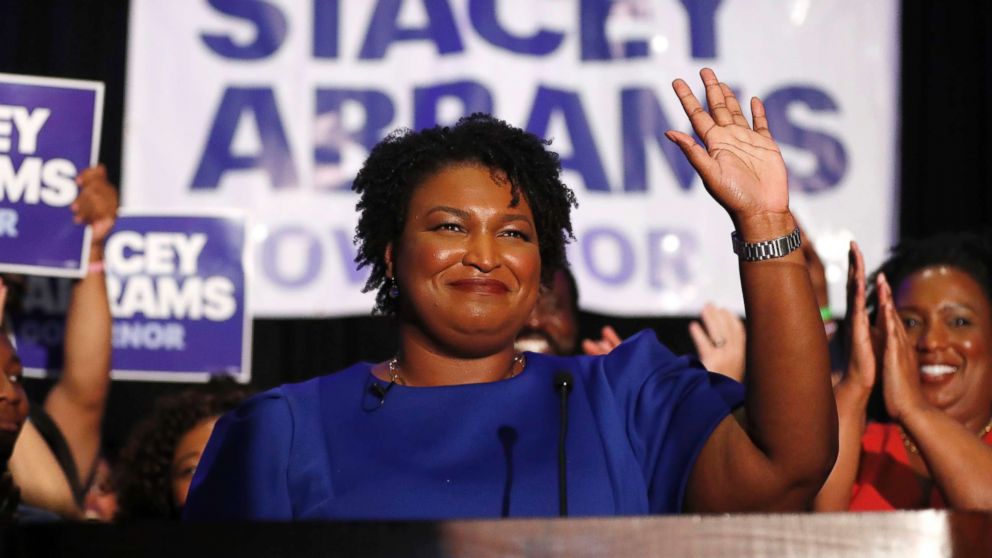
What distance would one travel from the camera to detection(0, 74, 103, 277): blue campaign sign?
351 cm

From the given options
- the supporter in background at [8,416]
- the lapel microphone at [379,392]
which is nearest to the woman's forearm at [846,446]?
the lapel microphone at [379,392]

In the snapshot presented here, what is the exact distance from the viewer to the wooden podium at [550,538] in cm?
99

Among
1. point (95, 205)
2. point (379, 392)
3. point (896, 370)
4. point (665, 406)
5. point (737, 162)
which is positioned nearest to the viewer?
point (737, 162)

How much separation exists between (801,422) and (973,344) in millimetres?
1545

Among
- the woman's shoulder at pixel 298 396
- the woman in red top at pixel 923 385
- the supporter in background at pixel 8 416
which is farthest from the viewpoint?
the woman in red top at pixel 923 385

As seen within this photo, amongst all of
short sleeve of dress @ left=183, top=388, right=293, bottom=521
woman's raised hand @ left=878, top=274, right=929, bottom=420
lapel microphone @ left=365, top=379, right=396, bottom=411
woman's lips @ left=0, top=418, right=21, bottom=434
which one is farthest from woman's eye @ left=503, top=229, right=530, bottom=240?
woman's lips @ left=0, top=418, right=21, bottom=434

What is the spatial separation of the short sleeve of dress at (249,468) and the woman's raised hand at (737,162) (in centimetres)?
72

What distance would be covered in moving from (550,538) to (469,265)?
95 centimetres

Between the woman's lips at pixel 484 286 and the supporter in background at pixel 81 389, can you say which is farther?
the supporter in background at pixel 81 389

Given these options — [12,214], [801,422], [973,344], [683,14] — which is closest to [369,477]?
[801,422]

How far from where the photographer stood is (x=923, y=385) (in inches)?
115

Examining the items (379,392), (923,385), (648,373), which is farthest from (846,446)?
(379,392)

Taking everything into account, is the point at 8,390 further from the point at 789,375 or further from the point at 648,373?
the point at 789,375

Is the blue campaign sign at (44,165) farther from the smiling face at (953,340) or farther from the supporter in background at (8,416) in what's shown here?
the smiling face at (953,340)
